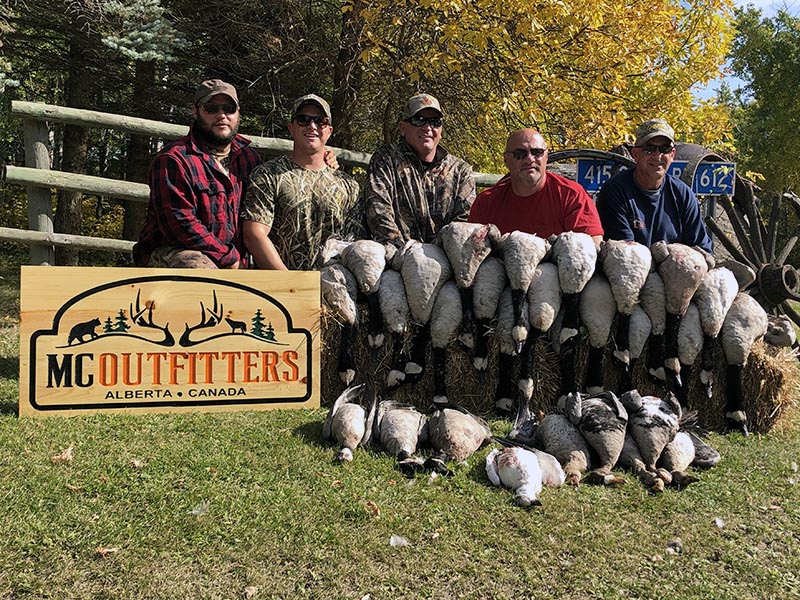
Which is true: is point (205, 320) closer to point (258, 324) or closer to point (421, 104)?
point (258, 324)

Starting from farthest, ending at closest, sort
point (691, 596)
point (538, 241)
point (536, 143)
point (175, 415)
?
point (536, 143) → point (538, 241) → point (175, 415) → point (691, 596)

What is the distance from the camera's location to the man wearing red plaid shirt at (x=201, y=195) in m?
4.29

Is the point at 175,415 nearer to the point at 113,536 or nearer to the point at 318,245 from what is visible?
the point at 113,536

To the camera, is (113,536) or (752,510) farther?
(752,510)

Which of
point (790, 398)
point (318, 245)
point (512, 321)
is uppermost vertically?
point (318, 245)

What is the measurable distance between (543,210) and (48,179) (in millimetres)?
4045

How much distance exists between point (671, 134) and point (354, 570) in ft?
12.8

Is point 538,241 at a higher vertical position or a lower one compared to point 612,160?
lower

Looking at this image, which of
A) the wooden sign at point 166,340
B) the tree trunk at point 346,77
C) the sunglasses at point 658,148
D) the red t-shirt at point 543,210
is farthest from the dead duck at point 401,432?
the tree trunk at point 346,77

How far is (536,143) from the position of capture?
4.61 meters

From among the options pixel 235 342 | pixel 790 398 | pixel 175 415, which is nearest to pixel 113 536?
pixel 175 415

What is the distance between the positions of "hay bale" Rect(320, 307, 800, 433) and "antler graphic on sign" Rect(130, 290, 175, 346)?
90cm

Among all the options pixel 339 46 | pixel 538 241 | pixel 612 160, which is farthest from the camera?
pixel 339 46

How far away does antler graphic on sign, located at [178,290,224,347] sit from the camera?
146 inches
